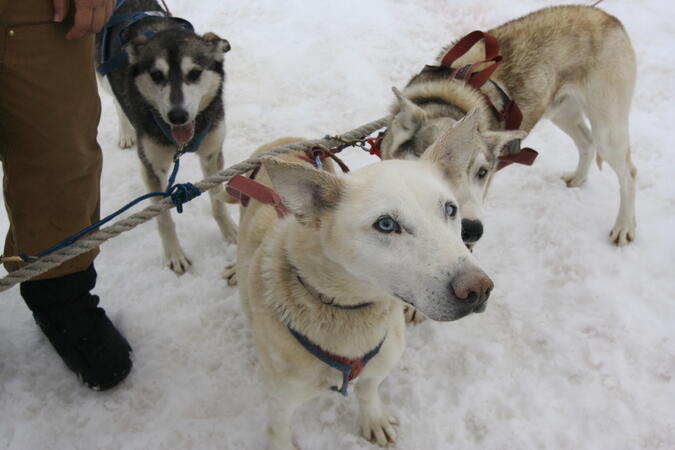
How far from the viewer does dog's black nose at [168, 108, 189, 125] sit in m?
2.99

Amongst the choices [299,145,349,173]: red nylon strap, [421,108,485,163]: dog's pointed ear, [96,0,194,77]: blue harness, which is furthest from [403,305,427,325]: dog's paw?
[96,0,194,77]: blue harness

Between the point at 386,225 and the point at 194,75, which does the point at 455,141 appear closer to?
the point at 386,225

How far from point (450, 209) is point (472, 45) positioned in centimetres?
196

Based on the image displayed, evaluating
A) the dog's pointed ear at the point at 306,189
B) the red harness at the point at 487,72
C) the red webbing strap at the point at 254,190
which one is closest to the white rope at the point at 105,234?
the red webbing strap at the point at 254,190

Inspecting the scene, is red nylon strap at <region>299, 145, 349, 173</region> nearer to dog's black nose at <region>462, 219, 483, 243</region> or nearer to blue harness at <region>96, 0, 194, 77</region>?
dog's black nose at <region>462, 219, 483, 243</region>

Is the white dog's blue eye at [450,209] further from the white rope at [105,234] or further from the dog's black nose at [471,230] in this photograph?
the white rope at [105,234]

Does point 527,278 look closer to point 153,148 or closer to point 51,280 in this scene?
point 153,148

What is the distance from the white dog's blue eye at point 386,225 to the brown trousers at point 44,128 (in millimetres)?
1561

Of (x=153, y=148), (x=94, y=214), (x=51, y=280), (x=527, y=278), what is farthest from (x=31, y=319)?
(x=527, y=278)

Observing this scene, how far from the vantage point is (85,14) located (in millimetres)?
1896

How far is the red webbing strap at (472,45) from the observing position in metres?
2.99

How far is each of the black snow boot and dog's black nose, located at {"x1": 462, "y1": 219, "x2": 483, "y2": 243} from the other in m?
2.07

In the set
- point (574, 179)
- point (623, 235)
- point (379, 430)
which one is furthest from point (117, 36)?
point (623, 235)

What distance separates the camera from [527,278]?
10.8 feet
